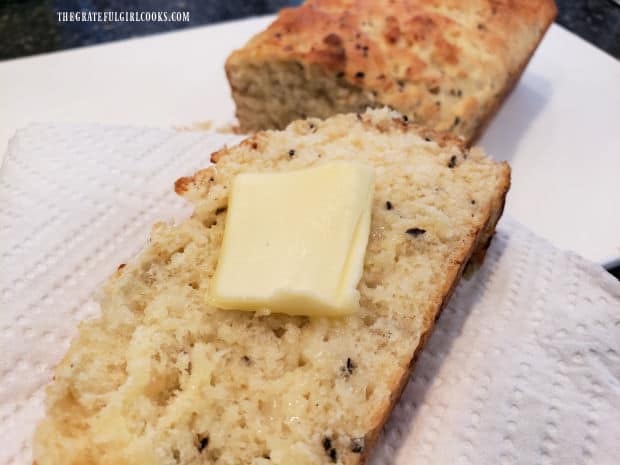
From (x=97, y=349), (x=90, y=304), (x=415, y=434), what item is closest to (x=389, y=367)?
(x=415, y=434)

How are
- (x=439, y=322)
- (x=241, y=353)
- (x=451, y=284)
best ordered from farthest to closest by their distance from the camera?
(x=439, y=322)
(x=451, y=284)
(x=241, y=353)

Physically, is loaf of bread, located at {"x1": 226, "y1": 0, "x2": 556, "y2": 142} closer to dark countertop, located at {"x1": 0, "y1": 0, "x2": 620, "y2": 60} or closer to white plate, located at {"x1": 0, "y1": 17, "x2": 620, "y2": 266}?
white plate, located at {"x1": 0, "y1": 17, "x2": 620, "y2": 266}

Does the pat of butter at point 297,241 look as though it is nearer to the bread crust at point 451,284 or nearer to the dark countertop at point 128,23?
the bread crust at point 451,284

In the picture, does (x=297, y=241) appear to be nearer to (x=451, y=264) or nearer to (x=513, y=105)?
(x=451, y=264)

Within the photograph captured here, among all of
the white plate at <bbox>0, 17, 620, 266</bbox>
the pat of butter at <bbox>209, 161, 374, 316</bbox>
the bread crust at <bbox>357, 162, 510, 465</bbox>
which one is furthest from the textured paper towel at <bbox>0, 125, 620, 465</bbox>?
the white plate at <bbox>0, 17, 620, 266</bbox>

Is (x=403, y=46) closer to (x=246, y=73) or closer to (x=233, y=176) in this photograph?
(x=246, y=73)

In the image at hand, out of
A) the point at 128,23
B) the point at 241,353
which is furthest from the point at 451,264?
the point at 128,23

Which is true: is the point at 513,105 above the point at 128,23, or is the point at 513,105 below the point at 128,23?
above

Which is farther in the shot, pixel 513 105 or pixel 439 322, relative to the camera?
pixel 513 105
